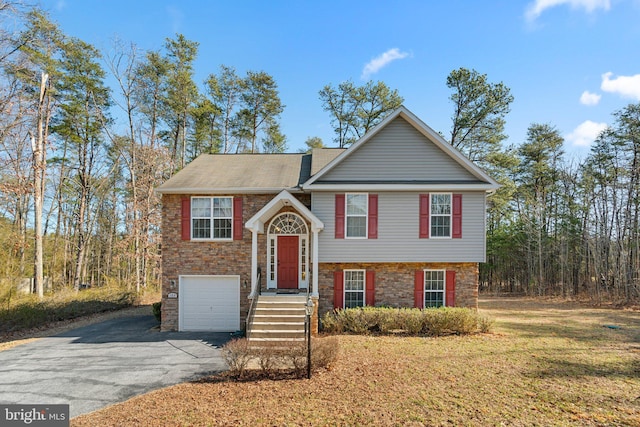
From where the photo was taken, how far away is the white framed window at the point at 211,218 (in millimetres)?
12789

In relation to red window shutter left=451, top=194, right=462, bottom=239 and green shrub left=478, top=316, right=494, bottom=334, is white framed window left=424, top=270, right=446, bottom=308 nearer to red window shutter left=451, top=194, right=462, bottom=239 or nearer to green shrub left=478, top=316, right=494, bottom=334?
green shrub left=478, top=316, right=494, bottom=334

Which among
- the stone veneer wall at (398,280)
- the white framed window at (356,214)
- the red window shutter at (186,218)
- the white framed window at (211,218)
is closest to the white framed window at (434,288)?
the stone veneer wall at (398,280)

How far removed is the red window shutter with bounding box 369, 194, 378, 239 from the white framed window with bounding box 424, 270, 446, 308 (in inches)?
100

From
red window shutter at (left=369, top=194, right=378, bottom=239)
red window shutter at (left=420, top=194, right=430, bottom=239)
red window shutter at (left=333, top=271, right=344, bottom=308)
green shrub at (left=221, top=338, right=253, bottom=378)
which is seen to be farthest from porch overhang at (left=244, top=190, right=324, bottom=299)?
red window shutter at (left=420, top=194, right=430, bottom=239)

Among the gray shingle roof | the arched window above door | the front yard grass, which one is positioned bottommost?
the front yard grass

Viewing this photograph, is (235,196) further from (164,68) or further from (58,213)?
(58,213)

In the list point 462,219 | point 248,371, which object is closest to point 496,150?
point 462,219

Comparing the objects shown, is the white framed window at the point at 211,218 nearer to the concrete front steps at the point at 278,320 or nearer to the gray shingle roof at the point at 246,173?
the gray shingle roof at the point at 246,173

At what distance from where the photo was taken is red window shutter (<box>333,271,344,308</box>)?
41.0ft

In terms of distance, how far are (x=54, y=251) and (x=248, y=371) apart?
23.5m

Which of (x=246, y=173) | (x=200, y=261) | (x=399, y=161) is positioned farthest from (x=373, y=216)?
(x=200, y=261)

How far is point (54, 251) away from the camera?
2348 cm

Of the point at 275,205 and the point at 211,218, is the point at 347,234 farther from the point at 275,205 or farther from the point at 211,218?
the point at 211,218

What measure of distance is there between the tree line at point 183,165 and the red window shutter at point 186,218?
8340 millimetres
